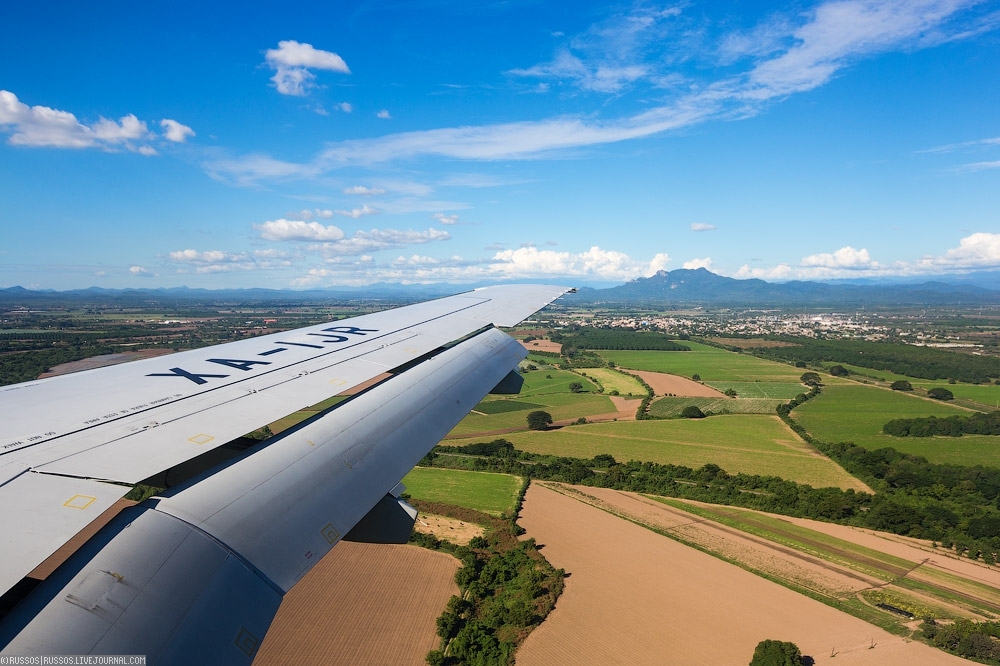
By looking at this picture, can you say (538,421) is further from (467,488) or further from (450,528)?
(450,528)

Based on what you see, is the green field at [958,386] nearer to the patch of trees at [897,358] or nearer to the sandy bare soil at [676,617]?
the patch of trees at [897,358]

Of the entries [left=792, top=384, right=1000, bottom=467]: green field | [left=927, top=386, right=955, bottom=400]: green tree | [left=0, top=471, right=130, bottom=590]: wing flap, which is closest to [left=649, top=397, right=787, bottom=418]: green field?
[left=792, top=384, right=1000, bottom=467]: green field

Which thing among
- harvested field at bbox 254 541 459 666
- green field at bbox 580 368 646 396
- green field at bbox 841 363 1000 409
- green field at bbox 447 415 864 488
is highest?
harvested field at bbox 254 541 459 666

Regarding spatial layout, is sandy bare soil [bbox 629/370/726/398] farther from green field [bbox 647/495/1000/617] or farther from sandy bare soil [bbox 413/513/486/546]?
sandy bare soil [bbox 413/513/486/546]

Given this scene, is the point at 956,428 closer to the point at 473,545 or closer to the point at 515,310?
the point at 473,545

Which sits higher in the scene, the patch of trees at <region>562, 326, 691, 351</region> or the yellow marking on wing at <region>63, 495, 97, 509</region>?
the yellow marking on wing at <region>63, 495, 97, 509</region>

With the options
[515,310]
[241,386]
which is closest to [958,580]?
[515,310]

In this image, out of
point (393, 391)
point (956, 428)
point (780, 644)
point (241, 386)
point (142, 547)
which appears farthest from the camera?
point (956, 428)
